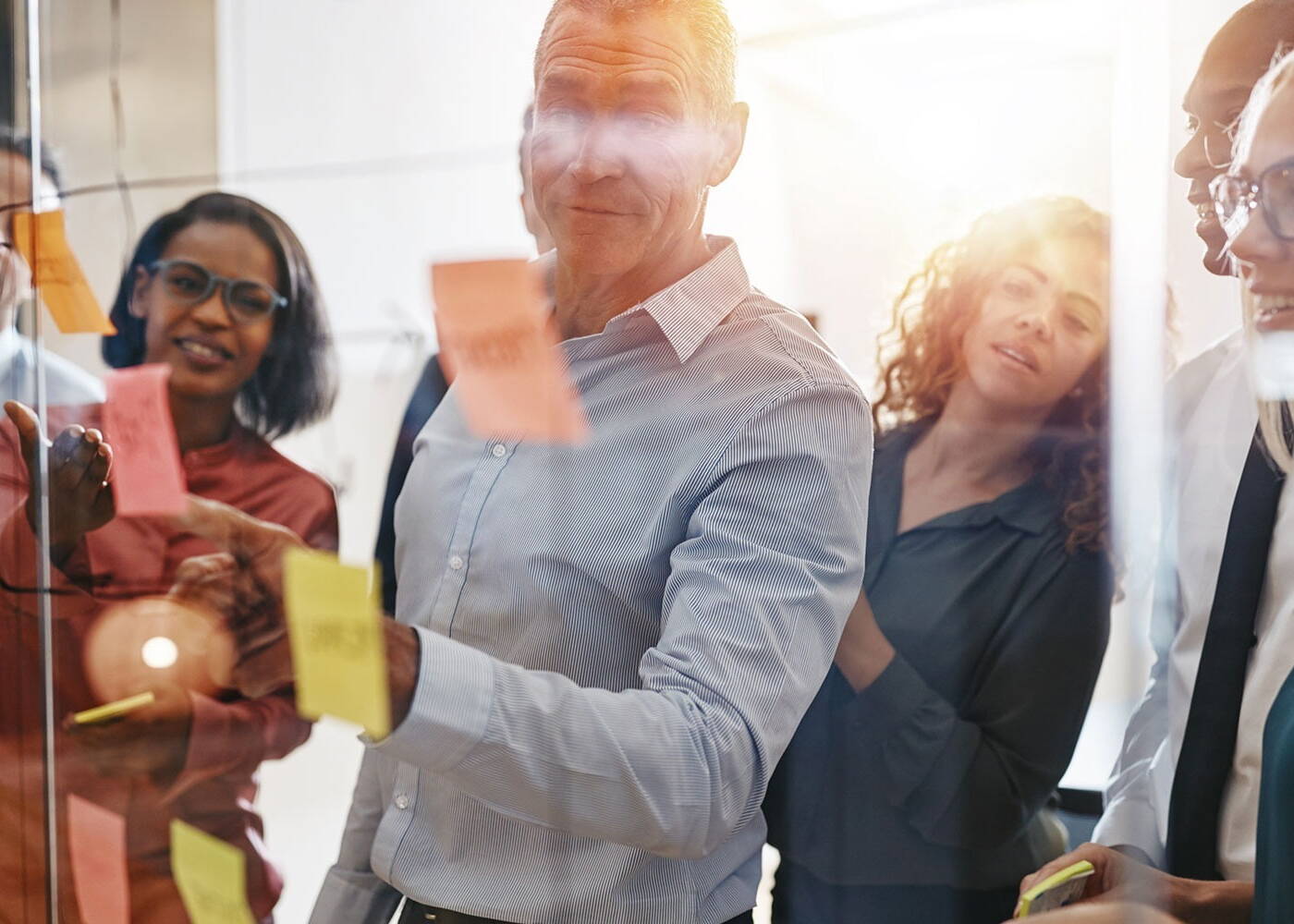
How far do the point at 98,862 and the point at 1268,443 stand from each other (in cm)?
→ 104

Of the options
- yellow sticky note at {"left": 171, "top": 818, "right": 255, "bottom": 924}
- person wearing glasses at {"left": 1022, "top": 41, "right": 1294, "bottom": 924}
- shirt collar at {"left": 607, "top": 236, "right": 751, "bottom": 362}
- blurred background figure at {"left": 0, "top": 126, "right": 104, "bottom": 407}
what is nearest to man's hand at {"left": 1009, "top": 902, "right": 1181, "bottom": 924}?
person wearing glasses at {"left": 1022, "top": 41, "right": 1294, "bottom": 924}

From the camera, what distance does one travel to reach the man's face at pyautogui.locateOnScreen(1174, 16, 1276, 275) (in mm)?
653

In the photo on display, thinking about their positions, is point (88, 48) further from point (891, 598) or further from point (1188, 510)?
point (1188, 510)

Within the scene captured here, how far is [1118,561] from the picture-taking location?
0.72 m

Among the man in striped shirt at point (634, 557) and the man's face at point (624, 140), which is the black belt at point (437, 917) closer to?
the man in striped shirt at point (634, 557)

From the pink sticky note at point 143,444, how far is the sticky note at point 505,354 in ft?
1.01

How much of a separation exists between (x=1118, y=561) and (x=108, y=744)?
0.88 m

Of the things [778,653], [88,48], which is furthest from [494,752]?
[88,48]

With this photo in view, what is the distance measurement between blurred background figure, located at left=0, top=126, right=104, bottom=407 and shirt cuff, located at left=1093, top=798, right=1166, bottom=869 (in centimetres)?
94

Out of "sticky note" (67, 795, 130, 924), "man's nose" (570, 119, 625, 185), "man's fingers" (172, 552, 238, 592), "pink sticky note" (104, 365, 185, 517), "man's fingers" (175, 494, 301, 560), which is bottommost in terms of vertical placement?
"sticky note" (67, 795, 130, 924)

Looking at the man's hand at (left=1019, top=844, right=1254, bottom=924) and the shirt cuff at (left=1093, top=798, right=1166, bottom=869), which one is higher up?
the shirt cuff at (left=1093, top=798, right=1166, bottom=869)

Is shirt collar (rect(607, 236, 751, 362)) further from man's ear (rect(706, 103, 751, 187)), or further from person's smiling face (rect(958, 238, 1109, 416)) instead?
person's smiling face (rect(958, 238, 1109, 416))

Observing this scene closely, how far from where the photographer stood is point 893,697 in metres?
0.77

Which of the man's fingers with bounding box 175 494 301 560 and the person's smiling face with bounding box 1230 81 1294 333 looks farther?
the man's fingers with bounding box 175 494 301 560
